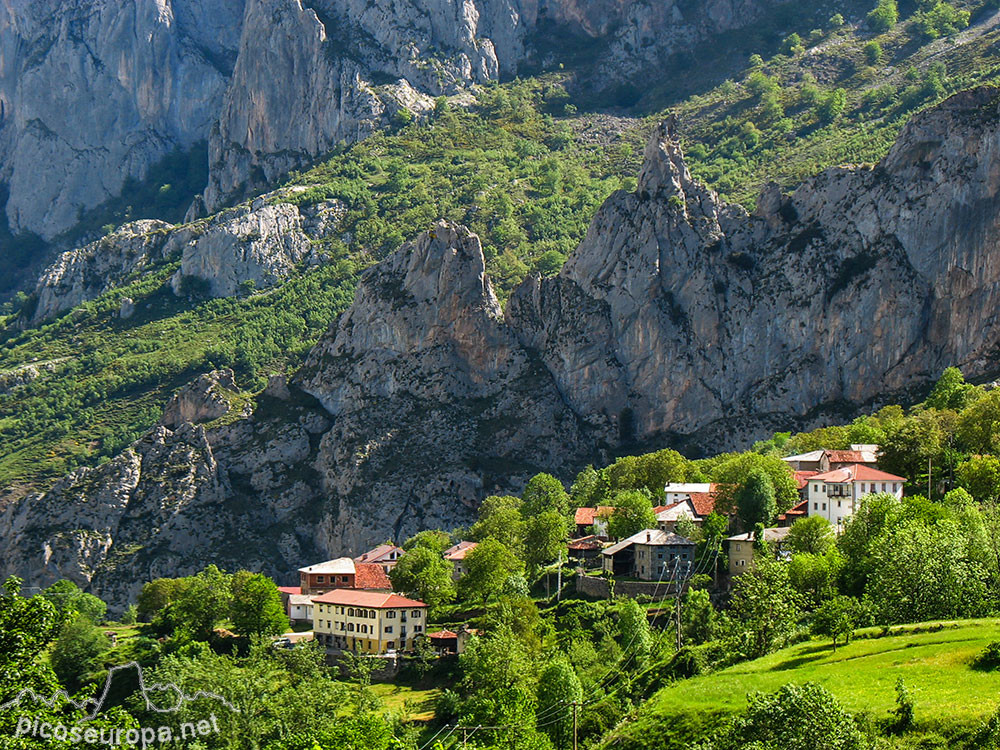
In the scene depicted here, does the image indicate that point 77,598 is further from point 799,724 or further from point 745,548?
point 799,724

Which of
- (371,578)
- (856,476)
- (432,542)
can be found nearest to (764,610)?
(856,476)

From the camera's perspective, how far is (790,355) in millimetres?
173250

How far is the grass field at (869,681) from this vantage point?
64.8 metres

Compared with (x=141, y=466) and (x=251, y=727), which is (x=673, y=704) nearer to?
(x=251, y=727)

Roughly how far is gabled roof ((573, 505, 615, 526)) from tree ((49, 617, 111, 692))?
1731 inches

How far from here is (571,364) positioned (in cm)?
18325

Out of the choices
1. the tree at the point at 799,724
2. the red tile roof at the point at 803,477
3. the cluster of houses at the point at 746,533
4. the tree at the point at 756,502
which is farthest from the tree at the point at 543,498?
the tree at the point at 799,724

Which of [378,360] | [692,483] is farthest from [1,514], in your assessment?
[692,483]

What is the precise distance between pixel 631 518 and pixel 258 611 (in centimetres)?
3176

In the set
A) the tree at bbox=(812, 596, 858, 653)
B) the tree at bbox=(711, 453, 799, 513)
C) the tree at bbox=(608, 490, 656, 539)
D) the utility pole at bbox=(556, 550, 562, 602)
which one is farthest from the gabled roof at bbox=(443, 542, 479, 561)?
the tree at bbox=(812, 596, 858, 653)

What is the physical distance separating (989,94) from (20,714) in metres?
155

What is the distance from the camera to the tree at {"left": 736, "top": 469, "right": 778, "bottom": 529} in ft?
393

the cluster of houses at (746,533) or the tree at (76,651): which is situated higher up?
the cluster of houses at (746,533)

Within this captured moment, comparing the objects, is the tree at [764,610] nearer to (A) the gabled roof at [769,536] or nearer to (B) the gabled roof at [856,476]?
(A) the gabled roof at [769,536]
